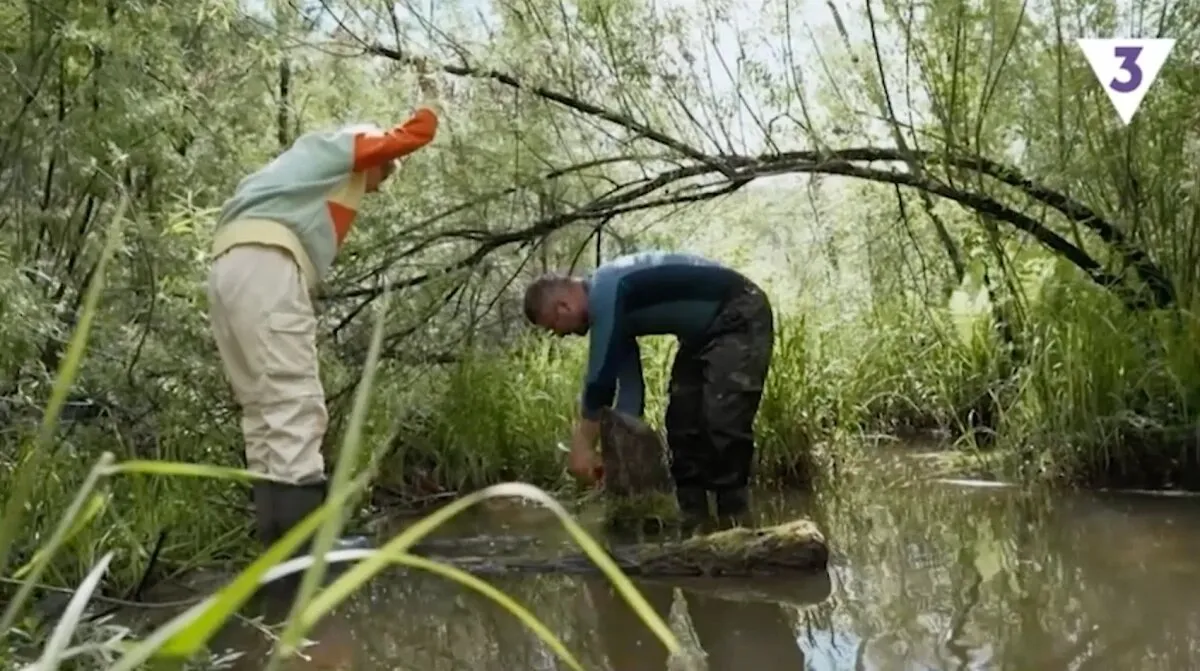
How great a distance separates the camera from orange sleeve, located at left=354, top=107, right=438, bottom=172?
3.79 metres

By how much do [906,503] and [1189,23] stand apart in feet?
6.41

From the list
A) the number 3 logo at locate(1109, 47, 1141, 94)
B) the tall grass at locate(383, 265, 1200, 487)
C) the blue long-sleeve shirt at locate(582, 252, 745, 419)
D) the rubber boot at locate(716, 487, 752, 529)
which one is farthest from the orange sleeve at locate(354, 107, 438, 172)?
the number 3 logo at locate(1109, 47, 1141, 94)

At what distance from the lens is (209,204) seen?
464cm

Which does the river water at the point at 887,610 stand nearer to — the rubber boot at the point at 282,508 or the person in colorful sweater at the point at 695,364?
the rubber boot at the point at 282,508

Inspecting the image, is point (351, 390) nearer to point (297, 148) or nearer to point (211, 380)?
point (211, 380)

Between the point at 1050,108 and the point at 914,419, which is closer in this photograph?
the point at 1050,108

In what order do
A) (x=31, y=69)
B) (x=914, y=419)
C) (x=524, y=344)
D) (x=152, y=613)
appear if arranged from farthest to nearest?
(x=914, y=419) < (x=524, y=344) < (x=31, y=69) < (x=152, y=613)

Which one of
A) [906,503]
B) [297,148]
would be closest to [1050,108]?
[906,503]

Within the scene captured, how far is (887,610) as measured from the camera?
125 inches

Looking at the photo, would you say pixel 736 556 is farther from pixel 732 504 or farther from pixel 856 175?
pixel 856 175

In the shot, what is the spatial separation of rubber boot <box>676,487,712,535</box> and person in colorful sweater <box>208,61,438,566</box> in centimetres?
127

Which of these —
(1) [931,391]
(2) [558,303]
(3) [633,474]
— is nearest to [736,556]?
(3) [633,474]

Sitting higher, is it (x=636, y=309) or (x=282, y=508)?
(x=636, y=309)

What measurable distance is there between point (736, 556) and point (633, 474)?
790 millimetres
